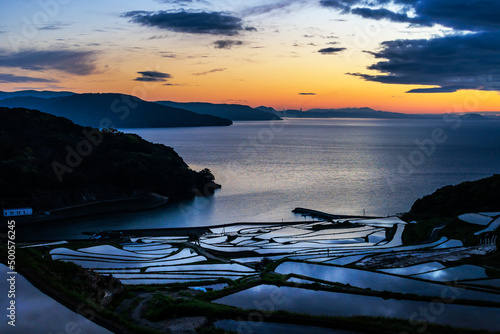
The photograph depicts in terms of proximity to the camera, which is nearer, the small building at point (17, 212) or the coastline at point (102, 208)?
the small building at point (17, 212)

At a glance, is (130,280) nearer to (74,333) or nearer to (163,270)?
(163,270)

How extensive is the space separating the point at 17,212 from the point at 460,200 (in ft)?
183

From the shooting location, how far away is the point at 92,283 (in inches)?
589

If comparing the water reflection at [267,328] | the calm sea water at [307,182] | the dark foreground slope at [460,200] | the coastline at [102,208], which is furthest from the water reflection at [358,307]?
the coastline at [102,208]

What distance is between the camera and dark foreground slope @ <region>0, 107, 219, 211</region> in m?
57.2

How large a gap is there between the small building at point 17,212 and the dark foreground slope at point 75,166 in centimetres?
269

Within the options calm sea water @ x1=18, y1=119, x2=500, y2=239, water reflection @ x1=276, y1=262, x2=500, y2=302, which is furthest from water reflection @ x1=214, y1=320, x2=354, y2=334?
calm sea water @ x1=18, y1=119, x2=500, y2=239

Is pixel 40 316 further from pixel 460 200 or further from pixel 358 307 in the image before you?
pixel 460 200

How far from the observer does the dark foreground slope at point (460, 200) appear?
45656 mm

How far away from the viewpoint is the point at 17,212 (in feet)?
169

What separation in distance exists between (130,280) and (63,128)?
59.8 m

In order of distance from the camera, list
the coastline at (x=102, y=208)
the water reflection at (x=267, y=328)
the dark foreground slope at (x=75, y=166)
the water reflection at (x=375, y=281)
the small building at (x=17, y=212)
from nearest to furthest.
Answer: the water reflection at (x=267, y=328), the water reflection at (x=375, y=281), the small building at (x=17, y=212), the coastline at (x=102, y=208), the dark foreground slope at (x=75, y=166)

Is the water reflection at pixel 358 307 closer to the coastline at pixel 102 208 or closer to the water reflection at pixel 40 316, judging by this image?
the water reflection at pixel 40 316

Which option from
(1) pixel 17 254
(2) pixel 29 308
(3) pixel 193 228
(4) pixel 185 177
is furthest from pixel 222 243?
(4) pixel 185 177
